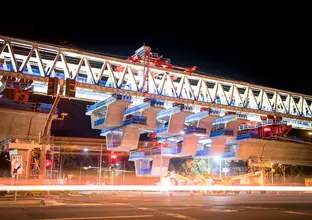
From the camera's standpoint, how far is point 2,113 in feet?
126

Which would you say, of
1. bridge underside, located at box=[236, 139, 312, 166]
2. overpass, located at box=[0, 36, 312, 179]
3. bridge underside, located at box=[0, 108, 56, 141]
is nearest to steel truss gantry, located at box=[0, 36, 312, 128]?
overpass, located at box=[0, 36, 312, 179]

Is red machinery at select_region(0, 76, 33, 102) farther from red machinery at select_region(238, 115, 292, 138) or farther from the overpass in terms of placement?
red machinery at select_region(238, 115, 292, 138)

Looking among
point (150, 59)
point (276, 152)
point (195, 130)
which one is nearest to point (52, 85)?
point (150, 59)

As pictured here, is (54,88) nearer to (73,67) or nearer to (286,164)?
(73,67)

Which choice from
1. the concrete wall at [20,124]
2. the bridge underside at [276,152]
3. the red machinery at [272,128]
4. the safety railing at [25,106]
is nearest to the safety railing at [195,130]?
the red machinery at [272,128]

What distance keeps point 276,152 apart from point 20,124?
1881 inches

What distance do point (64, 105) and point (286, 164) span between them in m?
45.4

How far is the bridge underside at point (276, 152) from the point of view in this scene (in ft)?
202

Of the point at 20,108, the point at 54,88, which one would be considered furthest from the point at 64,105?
the point at 54,88

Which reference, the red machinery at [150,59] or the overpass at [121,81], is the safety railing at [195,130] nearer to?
the overpass at [121,81]

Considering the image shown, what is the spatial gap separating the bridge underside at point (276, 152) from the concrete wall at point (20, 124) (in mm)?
33308

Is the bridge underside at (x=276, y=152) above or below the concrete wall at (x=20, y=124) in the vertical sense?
below

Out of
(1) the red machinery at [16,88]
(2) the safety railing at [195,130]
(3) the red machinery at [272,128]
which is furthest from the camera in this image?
(3) the red machinery at [272,128]

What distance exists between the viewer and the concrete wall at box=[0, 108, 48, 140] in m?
39.0
